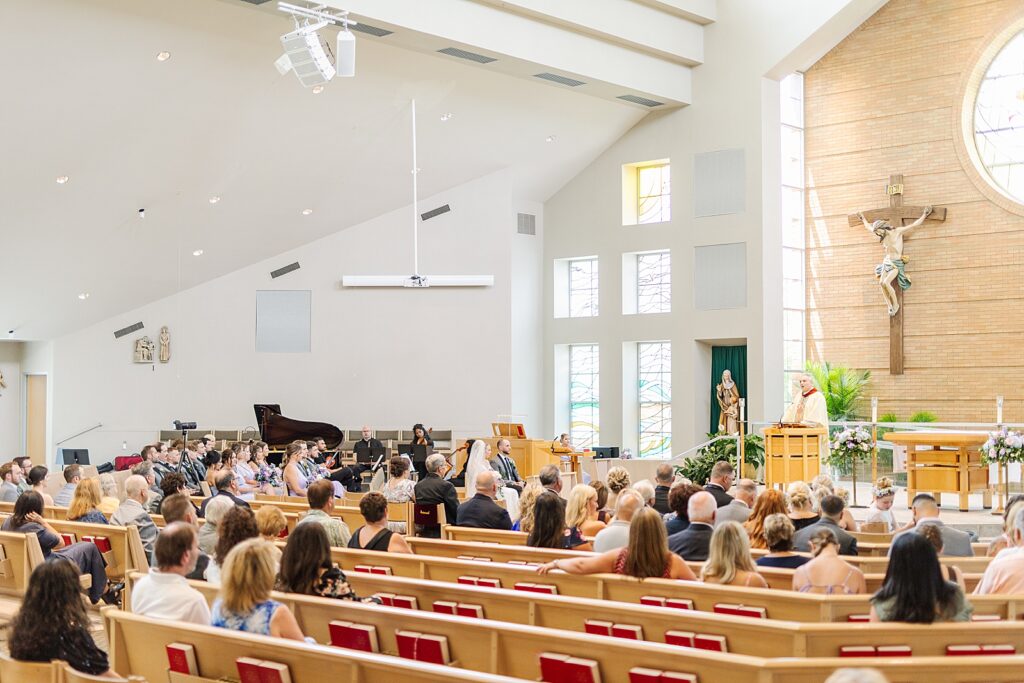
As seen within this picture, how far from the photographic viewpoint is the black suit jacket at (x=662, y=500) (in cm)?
723

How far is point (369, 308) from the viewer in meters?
16.4

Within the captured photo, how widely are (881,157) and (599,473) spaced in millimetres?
6692

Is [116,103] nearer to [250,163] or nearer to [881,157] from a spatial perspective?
[250,163]

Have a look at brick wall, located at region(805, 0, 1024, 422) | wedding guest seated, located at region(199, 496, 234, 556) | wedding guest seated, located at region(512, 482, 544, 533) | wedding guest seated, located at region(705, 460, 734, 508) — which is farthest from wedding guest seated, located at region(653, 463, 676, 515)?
brick wall, located at region(805, 0, 1024, 422)

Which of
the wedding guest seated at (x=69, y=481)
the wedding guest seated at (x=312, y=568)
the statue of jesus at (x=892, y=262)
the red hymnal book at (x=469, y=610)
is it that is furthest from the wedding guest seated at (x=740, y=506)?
the statue of jesus at (x=892, y=262)

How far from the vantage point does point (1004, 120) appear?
15070mm

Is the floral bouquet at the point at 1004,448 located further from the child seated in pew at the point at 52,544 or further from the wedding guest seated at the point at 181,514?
the child seated in pew at the point at 52,544

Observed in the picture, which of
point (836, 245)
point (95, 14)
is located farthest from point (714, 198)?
point (95, 14)

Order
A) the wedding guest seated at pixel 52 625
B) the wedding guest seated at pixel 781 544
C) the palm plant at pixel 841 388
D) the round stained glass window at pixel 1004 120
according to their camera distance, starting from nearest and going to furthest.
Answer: the wedding guest seated at pixel 52 625
the wedding guest seated at pixel 781 544
the round stained glass window at pixel 1004 120
the palm plant at pixel 841 388

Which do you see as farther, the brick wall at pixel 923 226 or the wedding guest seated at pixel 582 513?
the brick wall at pixel 923 226

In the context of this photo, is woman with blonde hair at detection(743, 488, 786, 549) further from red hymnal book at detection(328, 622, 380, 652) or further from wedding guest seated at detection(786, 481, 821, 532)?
red hymnal book at detection(328, 622, 380, 652)

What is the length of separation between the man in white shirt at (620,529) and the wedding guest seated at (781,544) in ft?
2.00

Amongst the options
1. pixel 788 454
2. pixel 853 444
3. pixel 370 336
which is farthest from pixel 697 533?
pixel 370 336

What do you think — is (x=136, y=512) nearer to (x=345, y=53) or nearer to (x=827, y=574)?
(x=827, y=574)
